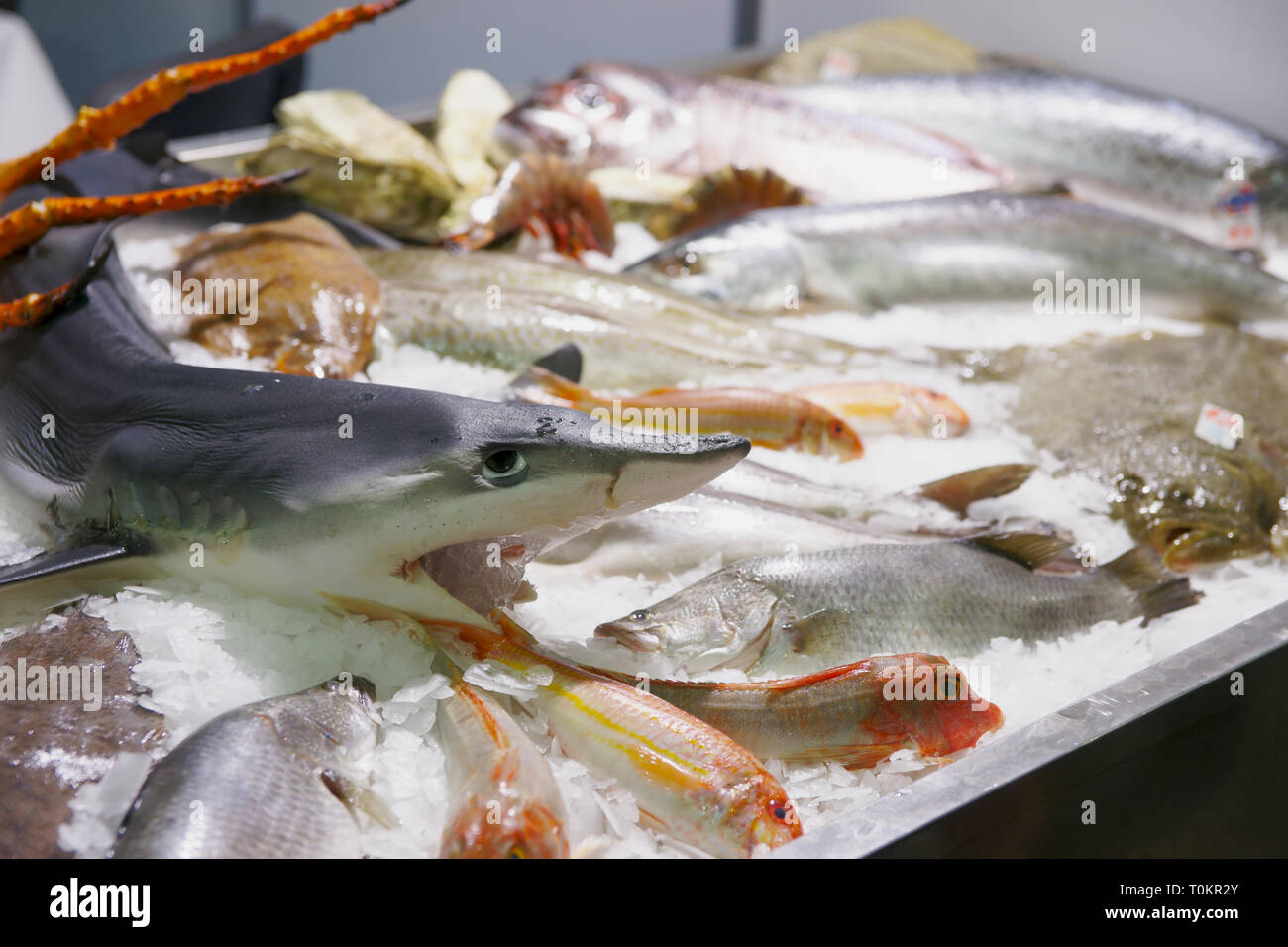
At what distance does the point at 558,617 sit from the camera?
162 centimetres

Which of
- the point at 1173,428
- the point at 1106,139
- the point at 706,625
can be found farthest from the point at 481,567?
the point at 1106,139

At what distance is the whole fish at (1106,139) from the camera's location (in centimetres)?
341

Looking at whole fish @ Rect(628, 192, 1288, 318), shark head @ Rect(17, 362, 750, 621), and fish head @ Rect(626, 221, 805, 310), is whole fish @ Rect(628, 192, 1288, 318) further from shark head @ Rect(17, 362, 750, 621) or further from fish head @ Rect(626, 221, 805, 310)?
shark head @ Rect(17, 362, 750, 621)

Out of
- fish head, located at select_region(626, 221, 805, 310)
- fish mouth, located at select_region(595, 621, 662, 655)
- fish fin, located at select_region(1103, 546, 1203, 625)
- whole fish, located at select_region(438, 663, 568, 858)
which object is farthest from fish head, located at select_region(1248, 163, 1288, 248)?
whole fish, located at select_region(438, 663, 568, 858)

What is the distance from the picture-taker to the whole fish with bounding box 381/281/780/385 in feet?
7.56

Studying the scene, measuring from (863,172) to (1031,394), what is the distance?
4.31 ft

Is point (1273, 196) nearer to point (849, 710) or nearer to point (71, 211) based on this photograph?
point (849, 710)

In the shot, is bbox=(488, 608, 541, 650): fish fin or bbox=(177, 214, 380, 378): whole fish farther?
bbox=(177, 214, 380, 378): whole fish

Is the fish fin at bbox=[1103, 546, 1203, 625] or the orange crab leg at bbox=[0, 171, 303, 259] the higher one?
the orange crab leg at bbox=[0, 171, 303, 259]

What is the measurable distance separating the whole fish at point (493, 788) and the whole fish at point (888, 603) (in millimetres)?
238

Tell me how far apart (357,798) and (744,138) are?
9.02 feet

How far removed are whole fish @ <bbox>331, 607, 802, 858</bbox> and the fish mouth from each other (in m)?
0.09
